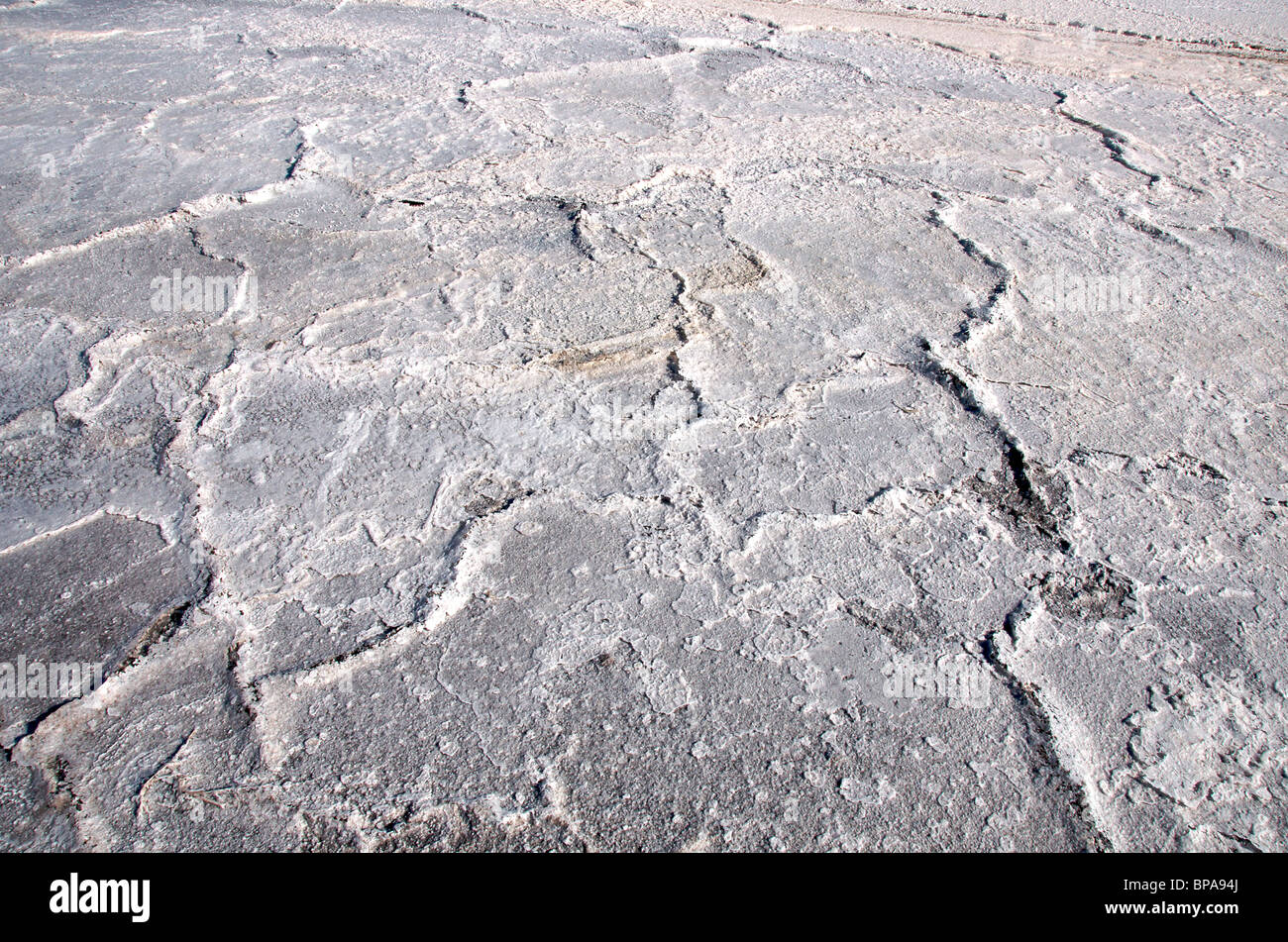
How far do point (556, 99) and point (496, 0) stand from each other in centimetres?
139

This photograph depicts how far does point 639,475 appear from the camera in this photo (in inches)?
64.6

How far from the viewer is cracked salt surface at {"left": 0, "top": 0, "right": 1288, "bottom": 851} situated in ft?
3.91

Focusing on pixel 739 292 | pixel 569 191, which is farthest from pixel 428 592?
pixel 569 191

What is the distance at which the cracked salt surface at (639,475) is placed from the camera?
119 centimetres

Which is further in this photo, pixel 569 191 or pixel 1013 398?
pixel 569 191
